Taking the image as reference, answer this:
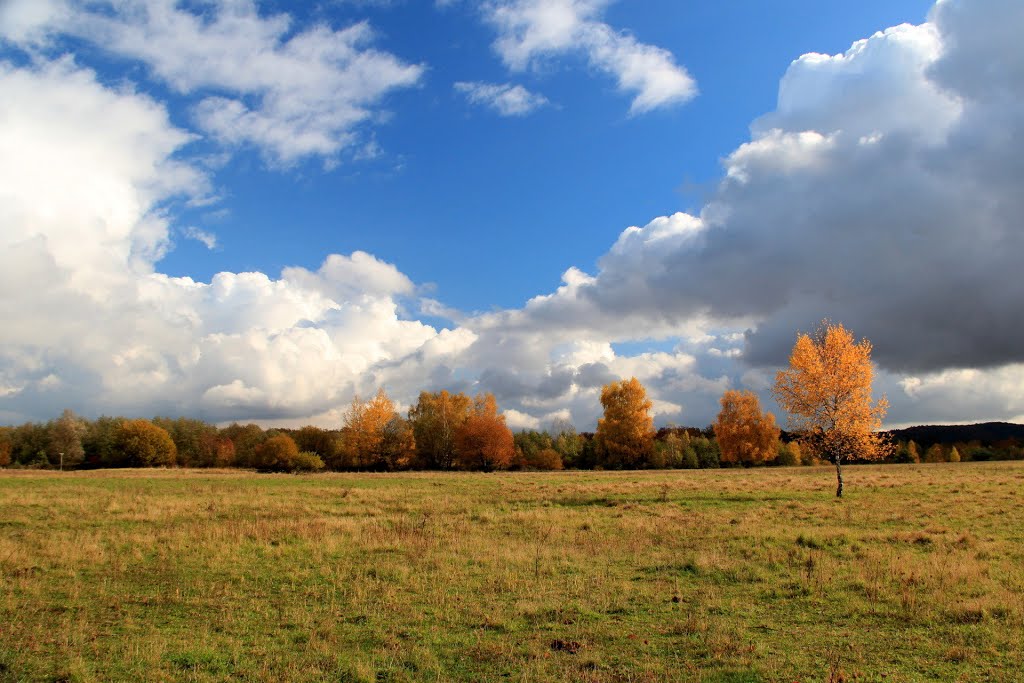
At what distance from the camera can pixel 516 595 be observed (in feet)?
42.0

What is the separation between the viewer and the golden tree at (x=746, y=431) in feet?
254

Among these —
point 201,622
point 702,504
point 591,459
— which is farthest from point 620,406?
point 201,622

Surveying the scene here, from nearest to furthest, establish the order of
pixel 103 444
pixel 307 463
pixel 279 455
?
pixel 307 463 < pixel 279 455 < pixel 103 444

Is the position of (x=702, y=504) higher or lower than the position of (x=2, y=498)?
lower

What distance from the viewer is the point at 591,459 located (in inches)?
4112

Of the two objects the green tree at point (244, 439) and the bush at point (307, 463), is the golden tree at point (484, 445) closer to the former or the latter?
the bush at point (307, 463)

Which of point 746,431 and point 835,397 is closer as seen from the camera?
point 835,397

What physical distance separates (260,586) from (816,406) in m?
30.5

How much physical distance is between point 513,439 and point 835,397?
66.8m

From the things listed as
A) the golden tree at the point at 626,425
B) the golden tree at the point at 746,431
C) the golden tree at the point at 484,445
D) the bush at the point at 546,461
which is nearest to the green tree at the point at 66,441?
the golden tree at the point at 484,445

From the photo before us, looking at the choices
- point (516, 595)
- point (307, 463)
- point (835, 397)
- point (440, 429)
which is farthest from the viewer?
point (440, 429)

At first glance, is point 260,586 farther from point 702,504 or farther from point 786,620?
point 702,504

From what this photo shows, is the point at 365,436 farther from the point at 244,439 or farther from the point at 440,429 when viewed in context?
the point at 244,439

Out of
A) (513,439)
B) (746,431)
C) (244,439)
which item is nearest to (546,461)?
(513,439)
